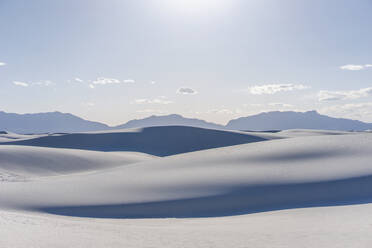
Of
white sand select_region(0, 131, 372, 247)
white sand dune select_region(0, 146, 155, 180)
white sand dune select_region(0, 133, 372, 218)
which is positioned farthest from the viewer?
white sand dune select_region(0, 146, 155, 180)

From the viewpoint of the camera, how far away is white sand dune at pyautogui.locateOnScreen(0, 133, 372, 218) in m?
13.9

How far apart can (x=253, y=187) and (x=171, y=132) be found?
191 feet

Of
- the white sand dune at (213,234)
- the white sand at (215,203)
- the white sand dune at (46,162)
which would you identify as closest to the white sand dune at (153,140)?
the white sand dune at (46,162)

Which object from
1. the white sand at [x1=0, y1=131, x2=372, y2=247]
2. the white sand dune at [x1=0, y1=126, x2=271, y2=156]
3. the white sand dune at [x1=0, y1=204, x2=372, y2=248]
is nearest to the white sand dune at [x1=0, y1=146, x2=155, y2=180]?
the white sand at [x1=0, y1=131, x2=372, y2=247]

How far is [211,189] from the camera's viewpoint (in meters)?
15.8

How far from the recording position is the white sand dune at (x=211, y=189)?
13914 millimetres

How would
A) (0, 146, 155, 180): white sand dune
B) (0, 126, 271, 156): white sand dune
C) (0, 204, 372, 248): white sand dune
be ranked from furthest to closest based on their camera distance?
(0, 126, 271, 156): white sand dune, (0, 146, 155, 180): white sand dune, (0, 204, 372, 248): white sand dune

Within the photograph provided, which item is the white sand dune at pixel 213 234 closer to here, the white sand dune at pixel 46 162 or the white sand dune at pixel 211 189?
the white sand dune at pixel 211 189

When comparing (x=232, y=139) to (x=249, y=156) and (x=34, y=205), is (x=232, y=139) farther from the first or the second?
(x=34, y=205)

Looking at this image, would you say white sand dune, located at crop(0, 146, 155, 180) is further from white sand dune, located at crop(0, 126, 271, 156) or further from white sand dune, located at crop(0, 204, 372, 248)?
white sand dune, located at crop(0, 126, 271, 156)

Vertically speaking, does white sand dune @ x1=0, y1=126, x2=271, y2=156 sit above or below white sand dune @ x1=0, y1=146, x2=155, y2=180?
above

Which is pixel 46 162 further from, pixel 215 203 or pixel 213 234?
pixel 213 234

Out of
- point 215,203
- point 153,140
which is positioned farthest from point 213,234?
point 153,140

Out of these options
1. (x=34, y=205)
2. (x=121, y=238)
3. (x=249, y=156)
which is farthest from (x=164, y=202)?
(x=249, y=156)
